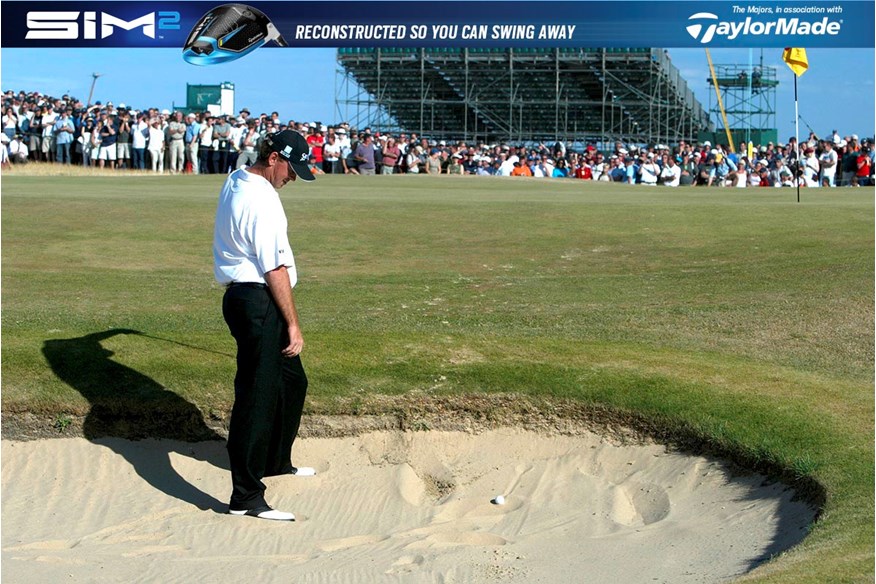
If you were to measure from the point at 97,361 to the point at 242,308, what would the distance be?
299 centimetres

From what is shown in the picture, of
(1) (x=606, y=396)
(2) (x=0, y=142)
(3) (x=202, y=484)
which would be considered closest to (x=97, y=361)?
(3) (x=202, y=484)

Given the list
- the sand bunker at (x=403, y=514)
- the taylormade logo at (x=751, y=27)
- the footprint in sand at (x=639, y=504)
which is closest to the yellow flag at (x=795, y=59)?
the sand bunker at (x=403, y=514)

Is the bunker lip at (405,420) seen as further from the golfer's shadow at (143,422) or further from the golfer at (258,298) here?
the golfer at (258,298)

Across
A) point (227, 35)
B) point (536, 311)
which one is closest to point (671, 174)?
point (227, 35)

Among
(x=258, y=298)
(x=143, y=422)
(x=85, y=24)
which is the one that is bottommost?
(x=143, y=422)

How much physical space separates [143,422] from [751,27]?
3799 centimetres

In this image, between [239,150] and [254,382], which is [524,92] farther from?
[254,382]

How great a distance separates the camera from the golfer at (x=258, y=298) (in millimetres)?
6547

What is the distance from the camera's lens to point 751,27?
41.6 meters

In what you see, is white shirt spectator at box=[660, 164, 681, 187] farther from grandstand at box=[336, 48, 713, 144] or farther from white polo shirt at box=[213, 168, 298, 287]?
white polo shirt at box=[213, 168, 298, 287]

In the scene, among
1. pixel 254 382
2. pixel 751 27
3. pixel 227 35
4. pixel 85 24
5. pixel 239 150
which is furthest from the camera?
pixel 751 27

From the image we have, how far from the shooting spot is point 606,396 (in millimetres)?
8594

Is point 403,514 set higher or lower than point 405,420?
lower

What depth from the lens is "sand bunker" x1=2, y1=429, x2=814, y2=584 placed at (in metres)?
6.25
